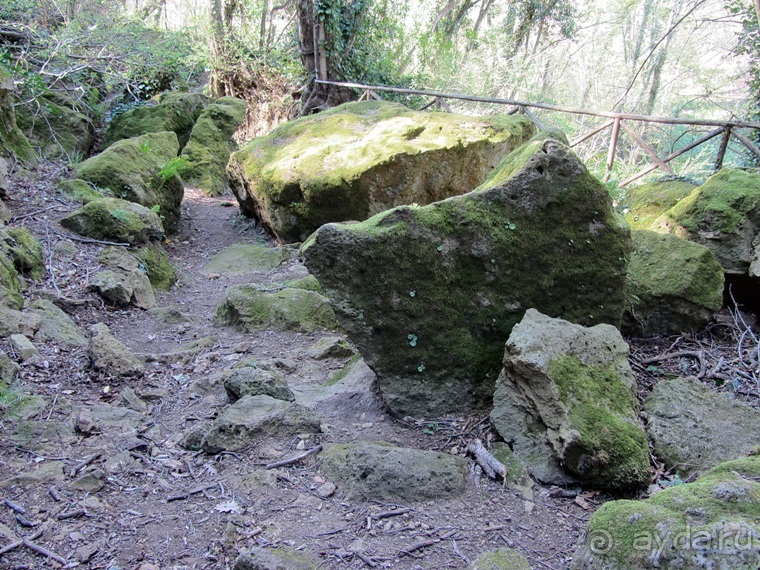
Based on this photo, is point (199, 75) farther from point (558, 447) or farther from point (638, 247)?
point (558, 447)

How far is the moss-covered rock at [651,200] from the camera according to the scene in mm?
5410

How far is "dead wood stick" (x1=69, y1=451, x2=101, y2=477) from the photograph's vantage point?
2549mm

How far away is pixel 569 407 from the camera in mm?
2635

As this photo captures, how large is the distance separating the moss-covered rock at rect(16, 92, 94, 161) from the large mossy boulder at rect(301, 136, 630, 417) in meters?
6.55

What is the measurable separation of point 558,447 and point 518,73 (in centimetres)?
1826

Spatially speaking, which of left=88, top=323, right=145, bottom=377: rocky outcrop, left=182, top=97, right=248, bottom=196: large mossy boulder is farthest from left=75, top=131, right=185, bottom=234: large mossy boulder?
left=88, top=323, right=145, bottom=377: rocky outcrop

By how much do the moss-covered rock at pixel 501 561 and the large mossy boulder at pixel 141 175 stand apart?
20.5ft

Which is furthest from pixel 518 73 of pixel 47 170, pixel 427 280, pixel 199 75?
pixel 427 280

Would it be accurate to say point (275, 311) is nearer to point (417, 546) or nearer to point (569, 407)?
point (569, 407)

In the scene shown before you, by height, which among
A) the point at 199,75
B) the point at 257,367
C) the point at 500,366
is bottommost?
the point at 257,367

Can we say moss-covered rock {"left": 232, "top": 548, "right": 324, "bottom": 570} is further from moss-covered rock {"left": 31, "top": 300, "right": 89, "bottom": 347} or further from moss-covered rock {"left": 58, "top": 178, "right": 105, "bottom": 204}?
moss-covered rock {"left": 58, "top": 178, "right": 105, "bottom": 204}

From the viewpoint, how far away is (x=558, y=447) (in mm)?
2582

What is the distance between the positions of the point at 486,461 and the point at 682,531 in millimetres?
1232

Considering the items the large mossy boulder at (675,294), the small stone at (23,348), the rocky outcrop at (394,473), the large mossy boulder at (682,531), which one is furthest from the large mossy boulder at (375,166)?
the large mossy boulder at (682,531)
